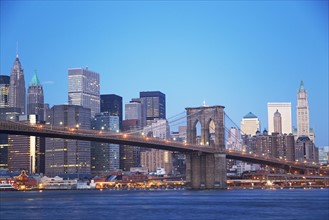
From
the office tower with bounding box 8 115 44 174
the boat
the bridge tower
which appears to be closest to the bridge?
the bridge tower

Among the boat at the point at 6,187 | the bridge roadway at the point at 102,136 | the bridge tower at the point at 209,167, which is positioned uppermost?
the bridge roadway at the point at 102,136

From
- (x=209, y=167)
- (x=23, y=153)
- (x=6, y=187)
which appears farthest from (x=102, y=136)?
(x=23, y=153)

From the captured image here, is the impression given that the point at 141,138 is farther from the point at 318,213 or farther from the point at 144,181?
the point at 144,181

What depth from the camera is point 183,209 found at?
51.3m

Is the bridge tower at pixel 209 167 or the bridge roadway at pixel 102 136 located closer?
the bridge roadway at pixel 102 136

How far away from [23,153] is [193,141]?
106 m

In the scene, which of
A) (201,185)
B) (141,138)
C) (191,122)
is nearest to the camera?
(141,138)

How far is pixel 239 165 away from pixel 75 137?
128 meters

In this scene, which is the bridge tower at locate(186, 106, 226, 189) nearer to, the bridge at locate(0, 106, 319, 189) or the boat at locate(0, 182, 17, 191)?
the bridge at locate(0, 106, 319, 189)

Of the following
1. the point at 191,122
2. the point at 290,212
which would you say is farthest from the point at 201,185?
the point at 290,212

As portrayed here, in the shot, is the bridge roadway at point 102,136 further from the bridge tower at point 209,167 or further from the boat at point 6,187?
the boat at point 6,187

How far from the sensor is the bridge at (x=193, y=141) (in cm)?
7138

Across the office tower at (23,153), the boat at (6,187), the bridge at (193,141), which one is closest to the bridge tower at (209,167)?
the bridge at (193,141)

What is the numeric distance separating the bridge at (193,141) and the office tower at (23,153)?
102 m
